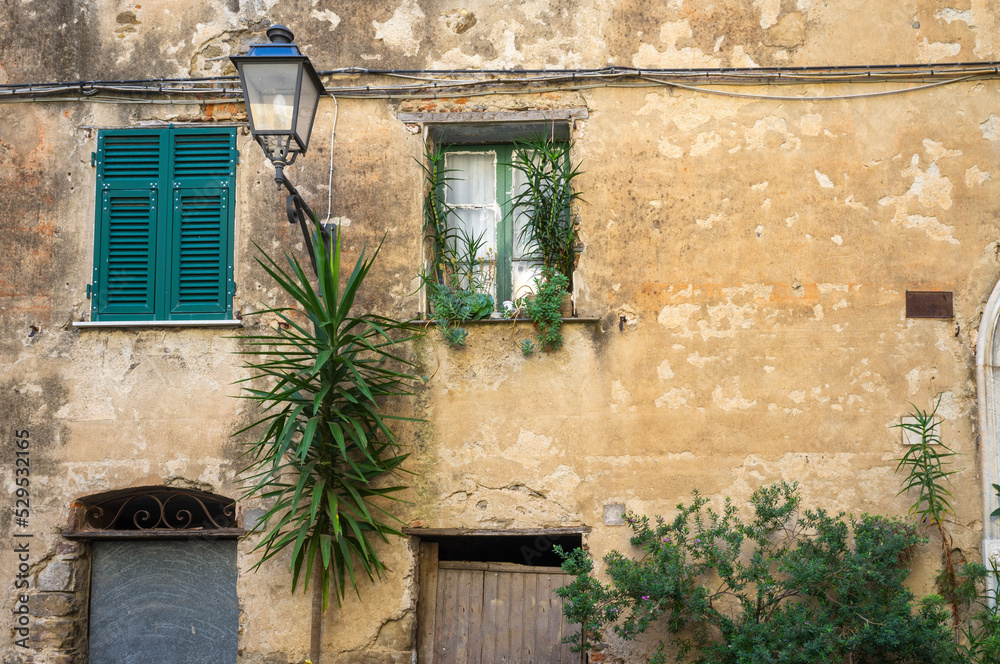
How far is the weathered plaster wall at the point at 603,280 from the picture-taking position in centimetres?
541

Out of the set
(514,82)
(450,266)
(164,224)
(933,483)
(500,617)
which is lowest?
(500,617)

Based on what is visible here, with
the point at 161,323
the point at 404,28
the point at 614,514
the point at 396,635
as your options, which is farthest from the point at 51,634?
the point at 404,28

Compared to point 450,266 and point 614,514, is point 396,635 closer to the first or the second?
point 614,514

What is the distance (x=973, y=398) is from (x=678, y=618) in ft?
8.00

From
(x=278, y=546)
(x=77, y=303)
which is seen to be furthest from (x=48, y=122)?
(x=278, y=546)

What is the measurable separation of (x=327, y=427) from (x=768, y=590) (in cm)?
290

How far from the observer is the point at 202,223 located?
5.74m

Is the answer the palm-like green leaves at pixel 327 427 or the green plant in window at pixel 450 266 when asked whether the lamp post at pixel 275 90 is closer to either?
the palm-like green leaves at pixel 327 427

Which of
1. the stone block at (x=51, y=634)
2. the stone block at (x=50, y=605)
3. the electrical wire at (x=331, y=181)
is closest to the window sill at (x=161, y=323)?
the electrical wire at (x=331, y=181)

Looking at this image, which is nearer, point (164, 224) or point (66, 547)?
point (66, 547)

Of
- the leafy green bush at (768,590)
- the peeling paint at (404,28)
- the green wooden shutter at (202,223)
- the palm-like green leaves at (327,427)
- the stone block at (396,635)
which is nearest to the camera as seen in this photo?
the leafy green bush at (768,590)

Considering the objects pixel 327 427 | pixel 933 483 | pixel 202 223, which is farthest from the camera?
pixel 202 223

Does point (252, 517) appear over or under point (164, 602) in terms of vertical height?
over

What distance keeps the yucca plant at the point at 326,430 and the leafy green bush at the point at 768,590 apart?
137 cm
